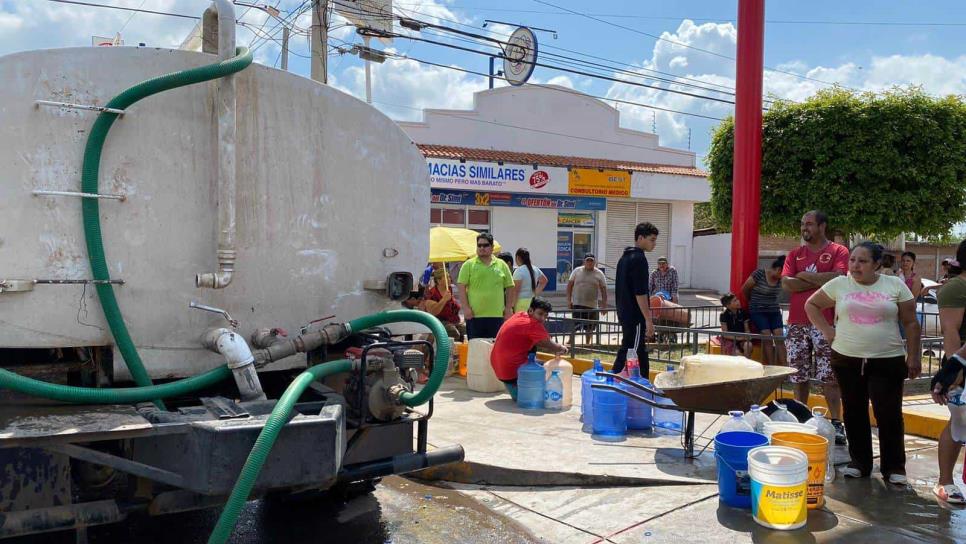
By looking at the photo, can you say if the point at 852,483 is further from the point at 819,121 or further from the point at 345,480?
the point at 819,121

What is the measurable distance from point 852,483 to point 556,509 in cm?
207

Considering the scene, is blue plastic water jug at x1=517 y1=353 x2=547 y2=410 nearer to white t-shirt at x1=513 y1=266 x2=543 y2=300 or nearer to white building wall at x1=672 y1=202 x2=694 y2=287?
white t-shirt at x1=513 y1=266 x2=543 y2=300

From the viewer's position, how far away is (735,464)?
462 centimetres

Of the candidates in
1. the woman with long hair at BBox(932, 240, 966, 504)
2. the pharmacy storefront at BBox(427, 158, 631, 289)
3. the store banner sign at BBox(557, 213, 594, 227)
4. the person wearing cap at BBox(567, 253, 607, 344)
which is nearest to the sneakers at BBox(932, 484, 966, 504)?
the woman with long hair at BBox(932, 240, 966, 504)

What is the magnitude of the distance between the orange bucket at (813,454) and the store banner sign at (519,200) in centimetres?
1972

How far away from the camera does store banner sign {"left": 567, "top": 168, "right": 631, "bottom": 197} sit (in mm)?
26544

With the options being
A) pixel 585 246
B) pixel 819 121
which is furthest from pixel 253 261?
pixel 585 246

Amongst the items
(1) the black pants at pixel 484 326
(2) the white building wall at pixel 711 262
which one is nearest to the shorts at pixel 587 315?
(1) the black pants at pixel 484 326

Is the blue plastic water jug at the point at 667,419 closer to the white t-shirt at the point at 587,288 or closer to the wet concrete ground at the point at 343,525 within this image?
Result: the wet concrete ground at the point at 343,525

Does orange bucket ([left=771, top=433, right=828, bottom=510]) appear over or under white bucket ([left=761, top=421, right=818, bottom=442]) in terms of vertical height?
under

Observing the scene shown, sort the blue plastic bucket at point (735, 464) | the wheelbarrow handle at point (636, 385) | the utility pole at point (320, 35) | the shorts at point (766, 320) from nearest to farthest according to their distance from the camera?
the blue plastic bucket at point (735, 464), the wheelbarrow handle at point (636, 385), the shorts at point (766, 320), the utility pole at point (320, 35)

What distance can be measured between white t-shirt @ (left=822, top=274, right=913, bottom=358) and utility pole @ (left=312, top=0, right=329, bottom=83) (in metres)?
11.9

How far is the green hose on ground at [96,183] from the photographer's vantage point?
11.3ft

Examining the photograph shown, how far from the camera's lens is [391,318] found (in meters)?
4.26
